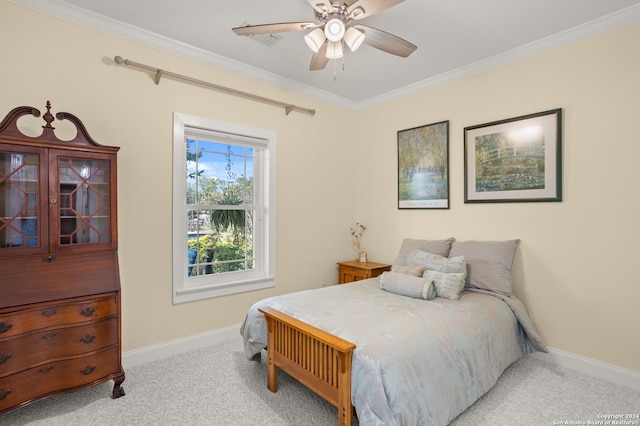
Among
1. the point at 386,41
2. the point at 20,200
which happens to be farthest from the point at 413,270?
the point at 20,200

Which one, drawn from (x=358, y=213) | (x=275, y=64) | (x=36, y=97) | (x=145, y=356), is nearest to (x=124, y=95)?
(x=36, y=97)

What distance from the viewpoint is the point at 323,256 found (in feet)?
13.6

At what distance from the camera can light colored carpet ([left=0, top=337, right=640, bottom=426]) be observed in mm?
2025

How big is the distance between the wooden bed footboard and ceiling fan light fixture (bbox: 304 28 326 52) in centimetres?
186

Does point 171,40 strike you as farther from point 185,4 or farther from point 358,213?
point 358,213

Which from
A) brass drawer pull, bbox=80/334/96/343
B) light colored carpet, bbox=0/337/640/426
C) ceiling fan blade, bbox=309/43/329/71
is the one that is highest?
ceiling fan blade, bbox=309/43/329/71

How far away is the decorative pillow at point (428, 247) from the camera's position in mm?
3287

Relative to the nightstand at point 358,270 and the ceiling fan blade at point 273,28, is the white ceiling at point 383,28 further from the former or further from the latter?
the nightstand at point 358,270

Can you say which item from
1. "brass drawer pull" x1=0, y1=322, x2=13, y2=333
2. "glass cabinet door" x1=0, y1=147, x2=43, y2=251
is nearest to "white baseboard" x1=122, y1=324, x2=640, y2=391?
"brass drawer pull" x1=0, y1=322, x2=13, y2=333

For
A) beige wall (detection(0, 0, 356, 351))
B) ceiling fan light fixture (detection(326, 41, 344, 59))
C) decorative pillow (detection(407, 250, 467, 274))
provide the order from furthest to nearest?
1. decorative pillow (detection(407, 250, 467, 274))
2. beige wall (detection(0, 0, 356, 351))
3. ceiling fan light fixture (detection(326, 41, 344, 59))

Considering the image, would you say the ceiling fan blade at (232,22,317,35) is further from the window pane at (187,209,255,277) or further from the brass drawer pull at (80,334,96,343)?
the brass drawer pull at (80,334,96,343)

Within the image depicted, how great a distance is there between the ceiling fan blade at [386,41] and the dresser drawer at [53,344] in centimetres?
258

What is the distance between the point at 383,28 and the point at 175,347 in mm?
3282

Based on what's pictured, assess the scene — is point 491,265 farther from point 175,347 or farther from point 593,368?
point 175,347
